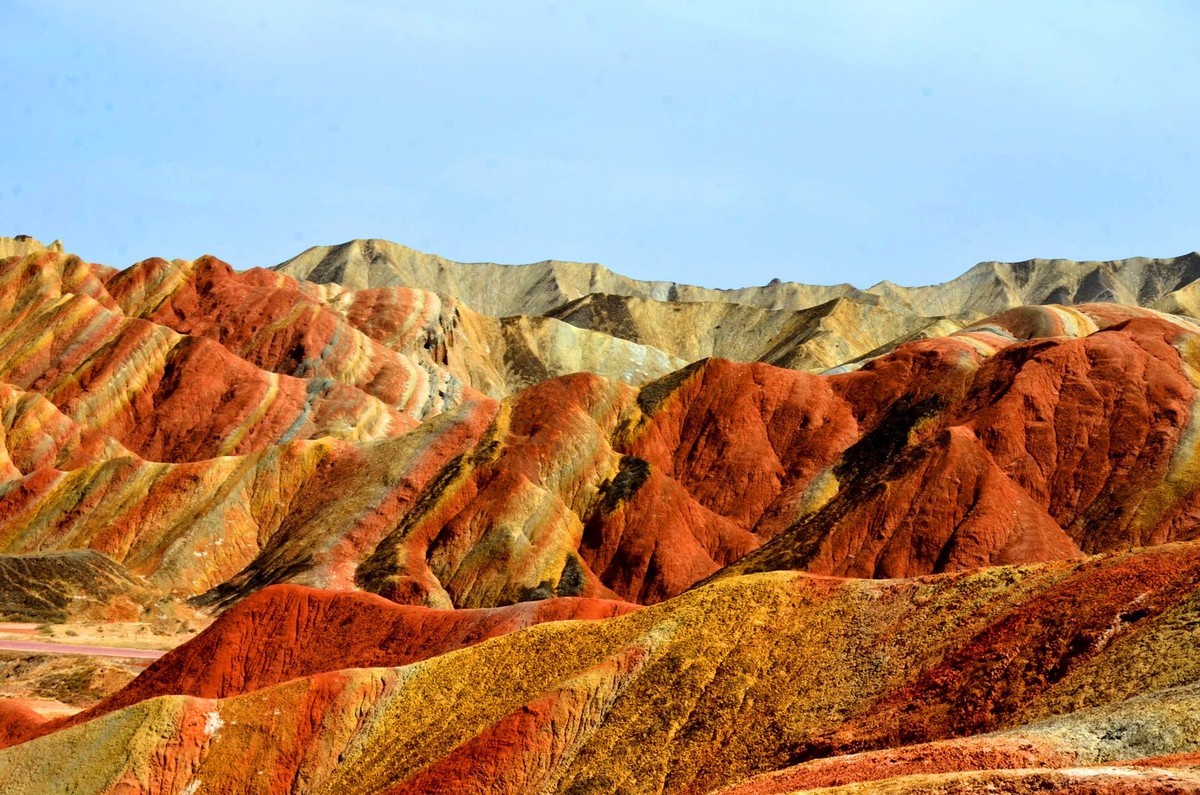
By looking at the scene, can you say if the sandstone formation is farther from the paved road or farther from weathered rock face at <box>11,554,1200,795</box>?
the paved road

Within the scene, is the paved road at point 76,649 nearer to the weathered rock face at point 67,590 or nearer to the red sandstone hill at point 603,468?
the weathered rock face at point 67,590

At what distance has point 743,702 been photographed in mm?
34375

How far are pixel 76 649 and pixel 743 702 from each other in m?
42.3

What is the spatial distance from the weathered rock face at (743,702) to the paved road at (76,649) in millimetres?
25520

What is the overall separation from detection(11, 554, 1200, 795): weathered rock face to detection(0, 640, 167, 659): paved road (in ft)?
83.7

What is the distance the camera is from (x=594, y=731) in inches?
1388

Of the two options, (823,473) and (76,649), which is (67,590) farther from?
(823,473)

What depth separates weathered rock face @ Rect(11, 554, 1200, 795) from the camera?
88.3 feet

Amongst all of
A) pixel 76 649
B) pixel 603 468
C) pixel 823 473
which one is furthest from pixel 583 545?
pixel 76 649

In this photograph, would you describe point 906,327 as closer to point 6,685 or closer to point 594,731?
point 6,685

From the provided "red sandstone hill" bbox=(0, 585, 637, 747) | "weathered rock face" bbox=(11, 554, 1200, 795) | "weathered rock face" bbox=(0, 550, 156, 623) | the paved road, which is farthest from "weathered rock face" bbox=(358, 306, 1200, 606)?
"weathered rock face" bbox=(11, 554, 1200, 795)

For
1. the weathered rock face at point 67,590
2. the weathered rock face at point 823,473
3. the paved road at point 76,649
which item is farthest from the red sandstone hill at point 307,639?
the weathered rock face at point 67,590

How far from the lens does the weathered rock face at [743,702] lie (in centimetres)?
2691

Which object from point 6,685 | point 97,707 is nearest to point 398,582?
point 6,685
